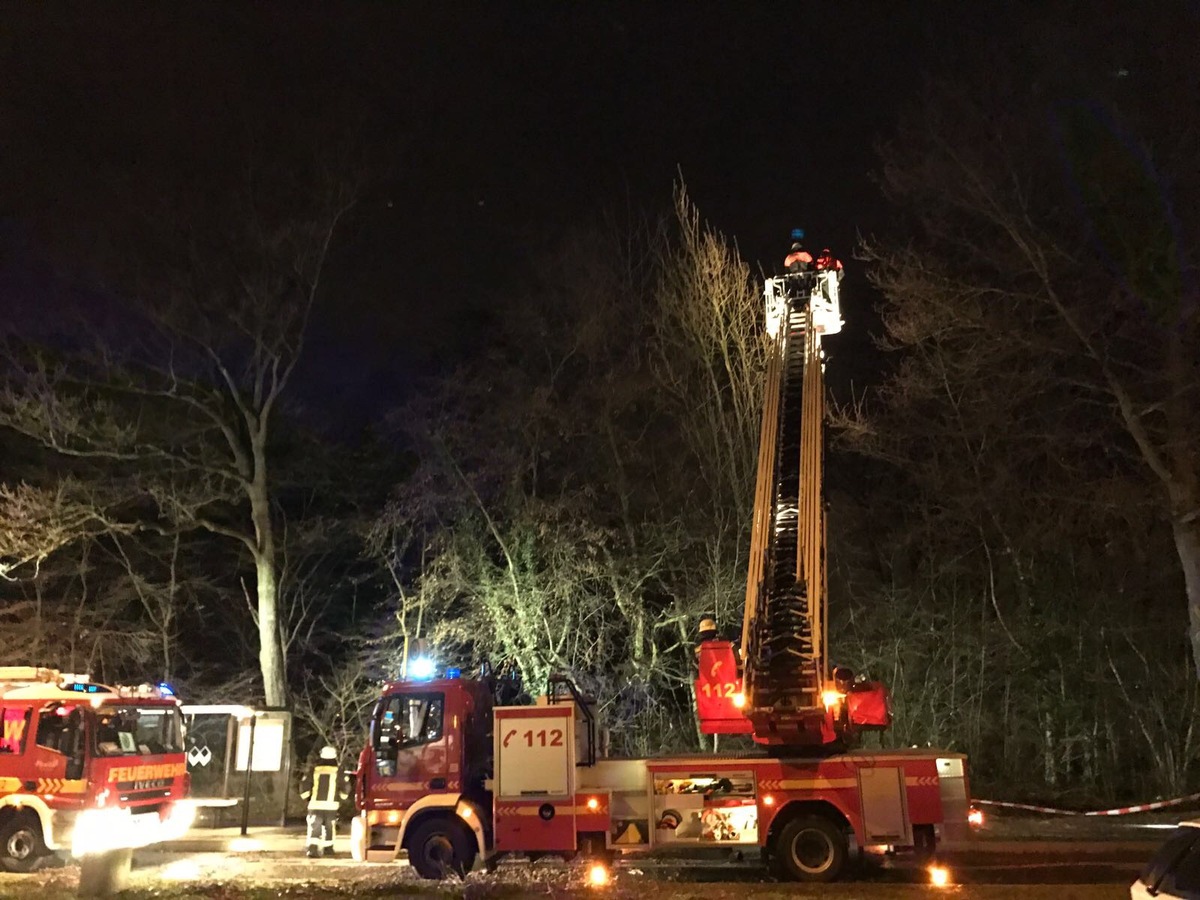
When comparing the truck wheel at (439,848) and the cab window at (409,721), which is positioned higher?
the cab window at (409,721)

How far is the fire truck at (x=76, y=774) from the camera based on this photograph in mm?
10906

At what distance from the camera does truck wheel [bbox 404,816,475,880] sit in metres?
9.91

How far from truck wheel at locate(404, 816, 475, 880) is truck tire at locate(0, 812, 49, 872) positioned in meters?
4.53

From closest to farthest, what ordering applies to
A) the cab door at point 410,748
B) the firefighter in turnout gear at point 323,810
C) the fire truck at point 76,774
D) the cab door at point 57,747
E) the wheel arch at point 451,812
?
the wheel arch at point 451,812
the cab door at point 410,748
the fire truck at point 76,774
the cab door at point 57,747
the firefighter in turnout gear at point 323,810

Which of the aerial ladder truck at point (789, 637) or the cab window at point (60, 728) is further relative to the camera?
the cab window at point (60, 728)

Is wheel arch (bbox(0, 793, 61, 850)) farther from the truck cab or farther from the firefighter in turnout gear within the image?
the truck cab

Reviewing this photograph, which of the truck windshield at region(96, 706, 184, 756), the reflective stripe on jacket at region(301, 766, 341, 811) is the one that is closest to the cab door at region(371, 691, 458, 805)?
the reflective stripe on jacket at region(301, 766, 341, 811)

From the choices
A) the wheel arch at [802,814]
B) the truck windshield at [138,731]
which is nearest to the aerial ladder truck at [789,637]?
the wheel arch at [802,814]

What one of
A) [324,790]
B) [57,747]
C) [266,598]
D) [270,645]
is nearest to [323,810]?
[324,790]

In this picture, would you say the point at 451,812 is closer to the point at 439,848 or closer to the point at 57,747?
the point at 439,848

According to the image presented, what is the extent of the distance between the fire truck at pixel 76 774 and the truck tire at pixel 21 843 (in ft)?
0.04

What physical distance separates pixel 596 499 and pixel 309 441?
337 inches

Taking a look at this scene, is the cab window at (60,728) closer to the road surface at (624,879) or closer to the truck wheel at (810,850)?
the road surface at (624,879)

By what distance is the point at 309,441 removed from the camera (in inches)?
881
